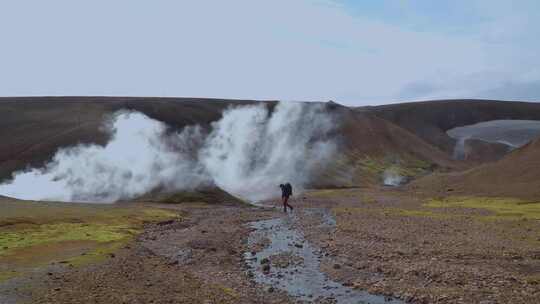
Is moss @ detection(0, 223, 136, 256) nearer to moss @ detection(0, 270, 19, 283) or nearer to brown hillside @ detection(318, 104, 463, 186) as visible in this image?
moss @ detection(0, 270, 19, 283)

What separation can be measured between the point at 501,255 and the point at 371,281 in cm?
879

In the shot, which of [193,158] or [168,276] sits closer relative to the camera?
[168,276]

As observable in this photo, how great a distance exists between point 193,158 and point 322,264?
7217cm

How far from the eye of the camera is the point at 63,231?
39.9m

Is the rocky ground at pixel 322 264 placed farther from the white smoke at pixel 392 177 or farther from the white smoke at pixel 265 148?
the white smoke at pixel 392 177

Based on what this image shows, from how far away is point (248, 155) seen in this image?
10988cm

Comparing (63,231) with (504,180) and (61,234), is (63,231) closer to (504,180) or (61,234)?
(61,234)

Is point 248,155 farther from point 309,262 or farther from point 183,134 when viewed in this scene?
point 309,262

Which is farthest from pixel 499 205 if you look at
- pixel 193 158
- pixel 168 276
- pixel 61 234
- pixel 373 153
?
pixel 373 153

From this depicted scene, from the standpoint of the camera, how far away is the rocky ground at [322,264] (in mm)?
21562

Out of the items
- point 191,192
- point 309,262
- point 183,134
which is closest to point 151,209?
point 191,192

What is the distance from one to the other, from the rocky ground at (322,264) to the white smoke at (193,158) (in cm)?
2761

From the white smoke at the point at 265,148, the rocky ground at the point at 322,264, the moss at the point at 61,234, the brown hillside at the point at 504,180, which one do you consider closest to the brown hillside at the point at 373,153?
the white smoke at the point at 265,148

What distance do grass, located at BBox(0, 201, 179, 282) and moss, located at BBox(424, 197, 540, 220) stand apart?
29400mm
